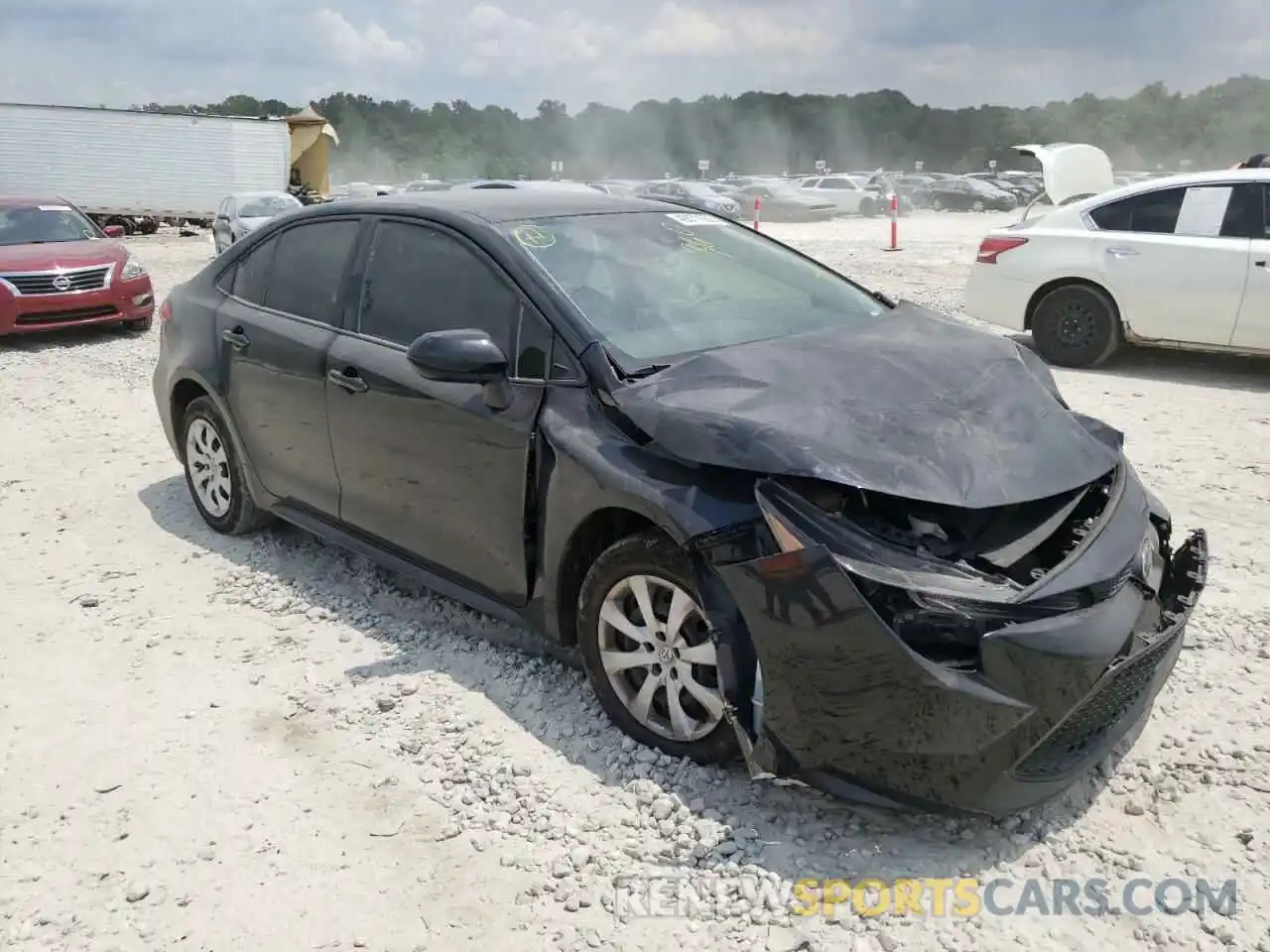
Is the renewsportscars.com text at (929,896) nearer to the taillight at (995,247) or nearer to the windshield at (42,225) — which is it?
the taillight at (995,247)

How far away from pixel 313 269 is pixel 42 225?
353 inches

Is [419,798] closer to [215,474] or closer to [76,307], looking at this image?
[215,474]

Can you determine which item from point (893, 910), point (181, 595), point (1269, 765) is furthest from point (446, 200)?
point (1269, 765)

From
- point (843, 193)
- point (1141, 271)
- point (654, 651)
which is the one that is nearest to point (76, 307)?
point (654, 651)

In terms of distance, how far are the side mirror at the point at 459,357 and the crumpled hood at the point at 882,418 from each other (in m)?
0.46

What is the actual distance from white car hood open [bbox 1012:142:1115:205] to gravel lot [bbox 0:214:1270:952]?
18.8ft

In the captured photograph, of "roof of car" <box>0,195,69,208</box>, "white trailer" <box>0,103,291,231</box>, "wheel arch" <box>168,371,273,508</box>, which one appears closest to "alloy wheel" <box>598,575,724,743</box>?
"wheel arch" <box>168,371,273,508</box>

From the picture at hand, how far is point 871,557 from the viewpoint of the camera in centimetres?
258

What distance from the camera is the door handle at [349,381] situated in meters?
3.93

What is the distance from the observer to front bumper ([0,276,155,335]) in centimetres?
1043

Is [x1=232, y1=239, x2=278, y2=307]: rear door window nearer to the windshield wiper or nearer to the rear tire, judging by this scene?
the windshield wiper

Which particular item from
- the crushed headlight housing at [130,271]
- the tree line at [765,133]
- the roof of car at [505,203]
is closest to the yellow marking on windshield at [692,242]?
the roof of car at [505,203]

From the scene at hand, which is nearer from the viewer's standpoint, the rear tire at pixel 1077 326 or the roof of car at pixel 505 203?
the roof of car at pixel 505 203

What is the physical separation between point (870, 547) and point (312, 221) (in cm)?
303
